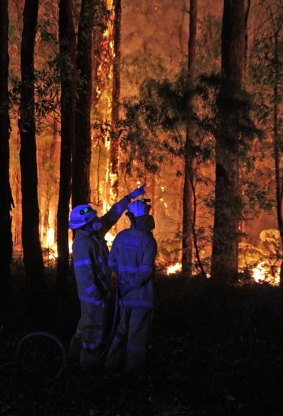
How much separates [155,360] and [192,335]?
943 millimetres

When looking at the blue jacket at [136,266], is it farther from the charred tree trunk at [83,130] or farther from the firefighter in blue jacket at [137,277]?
the charred tree trunk at [83,130]

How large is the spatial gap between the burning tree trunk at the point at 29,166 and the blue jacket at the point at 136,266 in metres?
3.18

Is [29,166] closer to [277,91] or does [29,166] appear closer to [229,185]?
[229,185]

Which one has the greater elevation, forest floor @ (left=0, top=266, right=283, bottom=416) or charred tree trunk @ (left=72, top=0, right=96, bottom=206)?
charred tree trunk @ (left=72, top=0, right=96, bottom=206)

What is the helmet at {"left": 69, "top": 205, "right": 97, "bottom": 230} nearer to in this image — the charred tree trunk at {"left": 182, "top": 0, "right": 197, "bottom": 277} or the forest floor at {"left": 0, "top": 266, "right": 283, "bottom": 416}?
the forest floor at {"left": 0, "top": 266, "right": 283, "bottom": 416}

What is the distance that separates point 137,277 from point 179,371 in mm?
1343

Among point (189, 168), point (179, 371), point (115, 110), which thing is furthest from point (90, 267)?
point (115, 110)

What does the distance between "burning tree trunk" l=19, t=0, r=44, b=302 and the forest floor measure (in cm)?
76

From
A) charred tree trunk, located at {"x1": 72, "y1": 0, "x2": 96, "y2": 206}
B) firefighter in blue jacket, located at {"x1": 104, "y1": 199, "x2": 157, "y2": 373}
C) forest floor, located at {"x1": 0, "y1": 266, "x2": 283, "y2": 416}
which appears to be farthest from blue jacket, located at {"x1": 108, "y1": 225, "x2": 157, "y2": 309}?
charred tree trunk, located at {"x1": 72, "y1": 0, "x2": 96, "y2": 206}

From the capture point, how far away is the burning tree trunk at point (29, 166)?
27.3ft

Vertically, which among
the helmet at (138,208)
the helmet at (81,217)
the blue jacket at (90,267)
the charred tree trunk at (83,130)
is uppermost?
the charred tree trunk at (83,130)

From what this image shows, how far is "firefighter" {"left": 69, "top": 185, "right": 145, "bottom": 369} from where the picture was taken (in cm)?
561

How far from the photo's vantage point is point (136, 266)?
18.8ft

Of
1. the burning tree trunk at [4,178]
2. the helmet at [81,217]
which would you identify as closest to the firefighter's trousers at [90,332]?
the helmet at [81,217]
